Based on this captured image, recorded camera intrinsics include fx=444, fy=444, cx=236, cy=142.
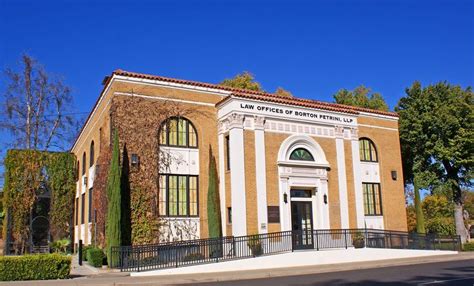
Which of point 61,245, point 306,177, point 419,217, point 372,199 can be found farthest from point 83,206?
point 419,217

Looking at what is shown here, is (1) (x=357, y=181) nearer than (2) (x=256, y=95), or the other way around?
(2) (x=256, y=95)

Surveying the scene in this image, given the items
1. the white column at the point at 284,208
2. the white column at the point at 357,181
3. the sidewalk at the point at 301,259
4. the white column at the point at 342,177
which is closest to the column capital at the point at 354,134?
the white column at the point at 357,181

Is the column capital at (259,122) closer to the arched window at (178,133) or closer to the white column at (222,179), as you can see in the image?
the white column at (222,179)

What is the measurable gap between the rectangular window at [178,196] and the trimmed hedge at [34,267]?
19.2ft

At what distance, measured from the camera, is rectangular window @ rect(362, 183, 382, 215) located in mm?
26078

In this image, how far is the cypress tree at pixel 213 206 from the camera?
1989cm

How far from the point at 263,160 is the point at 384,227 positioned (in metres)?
9.82

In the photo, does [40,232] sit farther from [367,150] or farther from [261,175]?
[367,150]

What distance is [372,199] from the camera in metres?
26.4

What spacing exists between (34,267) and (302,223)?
1257cm

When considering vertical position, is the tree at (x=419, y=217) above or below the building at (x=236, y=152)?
below

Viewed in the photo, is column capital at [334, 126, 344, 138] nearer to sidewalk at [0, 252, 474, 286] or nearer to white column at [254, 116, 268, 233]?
white column at [254, 116, 268, 233]

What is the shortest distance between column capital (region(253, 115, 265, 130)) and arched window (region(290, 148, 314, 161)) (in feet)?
7.47

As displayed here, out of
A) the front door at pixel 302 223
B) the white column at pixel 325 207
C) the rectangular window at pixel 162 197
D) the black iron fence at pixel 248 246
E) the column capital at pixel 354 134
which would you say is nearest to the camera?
the black iron fence at pixel 248 246
